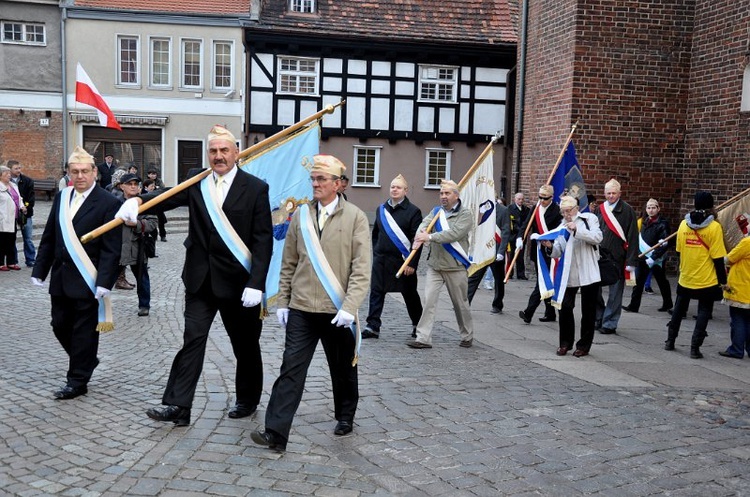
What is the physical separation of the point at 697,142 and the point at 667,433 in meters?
10.9

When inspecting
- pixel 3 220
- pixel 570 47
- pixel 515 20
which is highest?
pixel 515 20

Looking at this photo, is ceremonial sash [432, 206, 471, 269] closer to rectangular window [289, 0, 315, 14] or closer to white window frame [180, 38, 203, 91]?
rectangular window [289, 0, 315, 14]

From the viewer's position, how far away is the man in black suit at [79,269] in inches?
253

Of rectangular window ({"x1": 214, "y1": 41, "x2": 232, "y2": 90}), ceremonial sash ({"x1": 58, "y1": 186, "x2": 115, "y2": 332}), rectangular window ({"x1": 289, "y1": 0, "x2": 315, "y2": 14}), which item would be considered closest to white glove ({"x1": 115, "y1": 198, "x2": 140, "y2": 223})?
ceremonial sash ({"x1": 58, "y1": 186, "x2": 115, "y2": 332})

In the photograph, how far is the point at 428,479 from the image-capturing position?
4.95m

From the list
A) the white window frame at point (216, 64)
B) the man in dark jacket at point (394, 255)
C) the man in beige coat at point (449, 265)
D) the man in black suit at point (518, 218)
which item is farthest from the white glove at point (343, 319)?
the white window frame at point (216, 64)

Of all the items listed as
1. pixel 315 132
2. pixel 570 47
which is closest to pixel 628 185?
pixel 570 47

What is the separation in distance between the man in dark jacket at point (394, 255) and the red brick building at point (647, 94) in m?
7.14

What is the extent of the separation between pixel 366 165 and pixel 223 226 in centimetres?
2446

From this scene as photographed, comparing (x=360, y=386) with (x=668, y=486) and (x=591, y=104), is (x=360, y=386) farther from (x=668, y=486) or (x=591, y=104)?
(x=591, y=104)

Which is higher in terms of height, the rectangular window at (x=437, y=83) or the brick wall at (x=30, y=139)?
the rectangular window at (x=437, y=83)

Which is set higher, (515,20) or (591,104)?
(515,20)

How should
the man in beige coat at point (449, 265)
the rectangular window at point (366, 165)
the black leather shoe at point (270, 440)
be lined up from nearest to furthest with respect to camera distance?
the black leather shoe at point (270, 440) < the man in beige coat at point (449, 265) < the rectangular window at point (366, 165)

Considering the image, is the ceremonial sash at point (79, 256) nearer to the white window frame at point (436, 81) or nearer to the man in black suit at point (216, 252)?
the man in black suit at point (216, 252)
